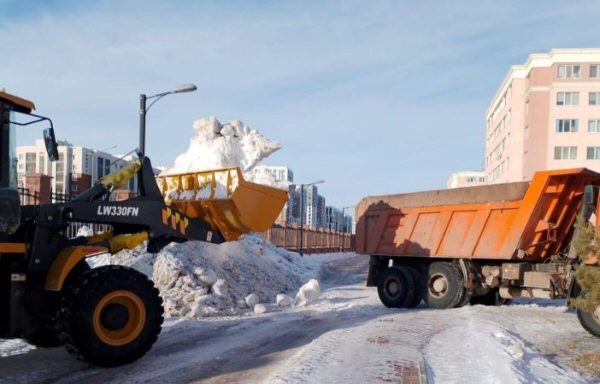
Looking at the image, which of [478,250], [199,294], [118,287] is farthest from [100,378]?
[478,250]

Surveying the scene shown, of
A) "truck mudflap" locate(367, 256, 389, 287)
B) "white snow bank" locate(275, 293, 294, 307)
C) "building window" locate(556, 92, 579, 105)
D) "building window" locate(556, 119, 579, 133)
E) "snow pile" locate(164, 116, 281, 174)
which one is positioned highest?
"building window" locate(556, 92, 579, 105)

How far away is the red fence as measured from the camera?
104ft

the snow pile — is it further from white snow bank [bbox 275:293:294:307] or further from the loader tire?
the loader tire

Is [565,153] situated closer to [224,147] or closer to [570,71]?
[570,71]

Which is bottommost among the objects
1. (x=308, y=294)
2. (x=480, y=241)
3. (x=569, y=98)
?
(x=308, y=294)

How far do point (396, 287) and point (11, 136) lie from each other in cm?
940

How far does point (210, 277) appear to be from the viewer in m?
14.0

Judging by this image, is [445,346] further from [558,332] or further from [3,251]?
[3,251]

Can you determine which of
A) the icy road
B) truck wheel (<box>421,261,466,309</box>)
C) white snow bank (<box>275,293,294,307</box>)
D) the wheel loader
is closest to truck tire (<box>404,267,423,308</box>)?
truck wheel (<box>421,261,466,309</box>)

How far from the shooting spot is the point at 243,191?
923cm

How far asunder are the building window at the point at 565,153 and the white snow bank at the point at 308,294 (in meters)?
55.1

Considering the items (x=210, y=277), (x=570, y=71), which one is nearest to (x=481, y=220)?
(x=210, y=277)

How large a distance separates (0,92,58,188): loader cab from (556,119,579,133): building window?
208ft

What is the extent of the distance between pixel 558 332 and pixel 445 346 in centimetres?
290
